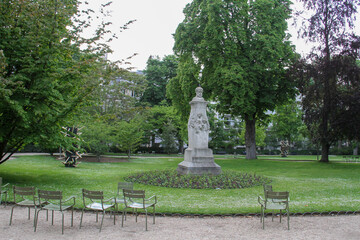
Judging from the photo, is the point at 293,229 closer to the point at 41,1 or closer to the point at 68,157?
the point at 41,1

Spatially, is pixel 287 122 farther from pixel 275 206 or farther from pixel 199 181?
pixel 275 206

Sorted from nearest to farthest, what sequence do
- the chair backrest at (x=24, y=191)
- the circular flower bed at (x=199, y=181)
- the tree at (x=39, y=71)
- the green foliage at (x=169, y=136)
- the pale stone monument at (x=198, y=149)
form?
1. the chair backrest at (x=24, y=191)
2. the tree at (x=39, y=71)
3. the circular flower bed at (x=199, y=181)
4. the pale stone monument at (x=198, y=149)
5. the green foliage at (x=169, y=136)

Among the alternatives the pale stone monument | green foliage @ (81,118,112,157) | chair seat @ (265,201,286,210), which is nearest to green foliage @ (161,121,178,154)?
green foliage @ (81,118,112,157)

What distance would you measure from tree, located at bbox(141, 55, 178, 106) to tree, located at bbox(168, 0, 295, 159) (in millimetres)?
21402

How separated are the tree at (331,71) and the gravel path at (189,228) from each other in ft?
61.5

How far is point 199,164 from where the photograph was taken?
1599 centimetres

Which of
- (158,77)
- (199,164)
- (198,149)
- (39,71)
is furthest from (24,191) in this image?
(158,77)

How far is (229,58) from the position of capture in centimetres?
2619

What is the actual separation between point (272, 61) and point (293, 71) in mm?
2657

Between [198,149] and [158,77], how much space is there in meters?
36.7

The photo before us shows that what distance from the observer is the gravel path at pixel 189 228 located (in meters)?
6.60

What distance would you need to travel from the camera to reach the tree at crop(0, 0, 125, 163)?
1148 centimetres

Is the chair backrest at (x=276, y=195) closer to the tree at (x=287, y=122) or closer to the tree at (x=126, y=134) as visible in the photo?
the tree at (x=126, y=134)

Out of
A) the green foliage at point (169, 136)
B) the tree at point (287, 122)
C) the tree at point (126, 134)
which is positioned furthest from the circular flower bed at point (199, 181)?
the tree at point (287, 122)
